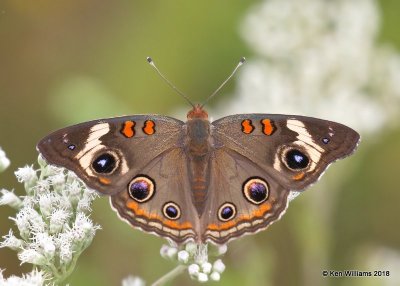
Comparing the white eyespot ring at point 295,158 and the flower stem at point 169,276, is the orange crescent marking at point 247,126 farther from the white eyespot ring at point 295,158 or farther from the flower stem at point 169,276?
the flower stem at point 169,276

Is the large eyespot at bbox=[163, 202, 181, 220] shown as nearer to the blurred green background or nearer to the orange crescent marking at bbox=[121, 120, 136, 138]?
the orange crescent marking at bbox=[121, 120, 136, 138]

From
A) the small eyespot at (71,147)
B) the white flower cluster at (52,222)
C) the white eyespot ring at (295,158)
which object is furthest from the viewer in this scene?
the white eyespot ring at (295,158)

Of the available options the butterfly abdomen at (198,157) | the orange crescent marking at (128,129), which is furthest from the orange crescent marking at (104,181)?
the butterfly abdomen at (198,157)

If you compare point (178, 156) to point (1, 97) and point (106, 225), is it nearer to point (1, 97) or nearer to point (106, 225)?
point (106, 225)

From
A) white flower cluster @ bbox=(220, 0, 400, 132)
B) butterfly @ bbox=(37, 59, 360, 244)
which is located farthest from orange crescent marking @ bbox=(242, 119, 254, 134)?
white flower cluster @ bbox=(220, 0, 400, 132)

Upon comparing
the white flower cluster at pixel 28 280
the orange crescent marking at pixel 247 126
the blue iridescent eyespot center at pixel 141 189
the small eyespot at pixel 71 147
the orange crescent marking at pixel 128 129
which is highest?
the orange crescent marking at pixel 247 126

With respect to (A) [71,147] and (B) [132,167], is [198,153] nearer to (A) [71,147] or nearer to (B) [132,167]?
(B) [132,167]

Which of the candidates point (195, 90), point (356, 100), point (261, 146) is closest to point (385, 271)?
point (356, 100)
